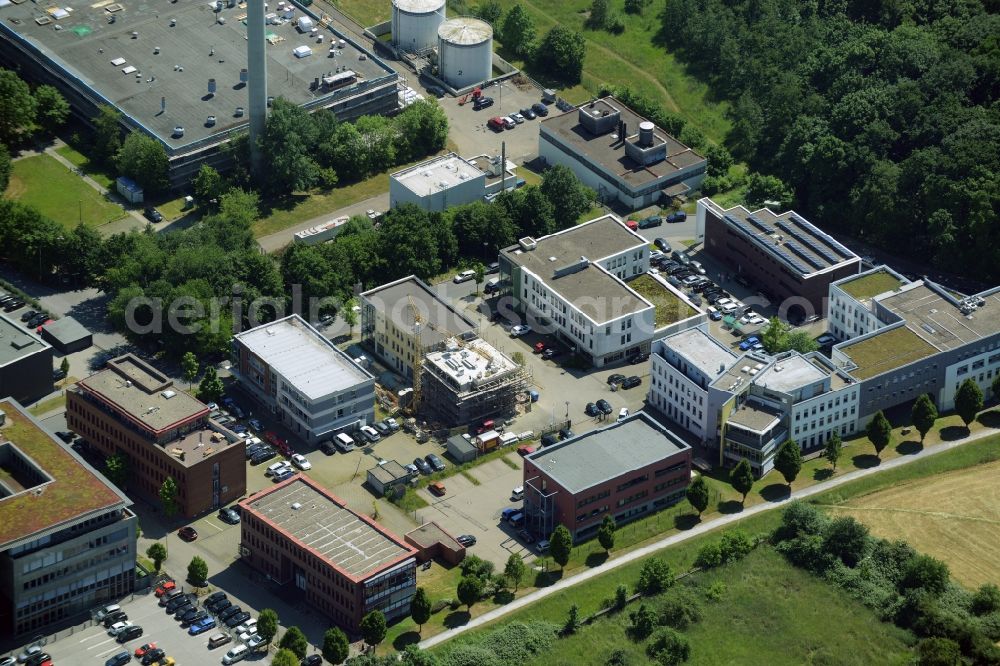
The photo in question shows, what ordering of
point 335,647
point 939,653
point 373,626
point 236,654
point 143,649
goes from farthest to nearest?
point 143,649, point 236,654, point 373,626, point 335,647, point 939,653

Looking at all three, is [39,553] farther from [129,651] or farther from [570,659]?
[570,659]

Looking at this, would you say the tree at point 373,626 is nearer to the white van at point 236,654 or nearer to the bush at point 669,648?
the white van at point 236,654

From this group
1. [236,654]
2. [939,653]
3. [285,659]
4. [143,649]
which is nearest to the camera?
[285,659]

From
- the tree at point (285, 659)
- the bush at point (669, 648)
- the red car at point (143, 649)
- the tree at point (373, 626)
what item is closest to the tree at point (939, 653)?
the bush at point (669, 648)

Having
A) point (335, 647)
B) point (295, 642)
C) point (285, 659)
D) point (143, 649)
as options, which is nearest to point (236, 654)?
point (295, 642)

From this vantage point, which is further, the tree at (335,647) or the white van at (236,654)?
the white van at (236,654)

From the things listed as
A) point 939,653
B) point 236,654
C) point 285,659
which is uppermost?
point 939,653

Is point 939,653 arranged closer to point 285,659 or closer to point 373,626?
point 373,626

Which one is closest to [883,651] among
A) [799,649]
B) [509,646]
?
[799,649]
